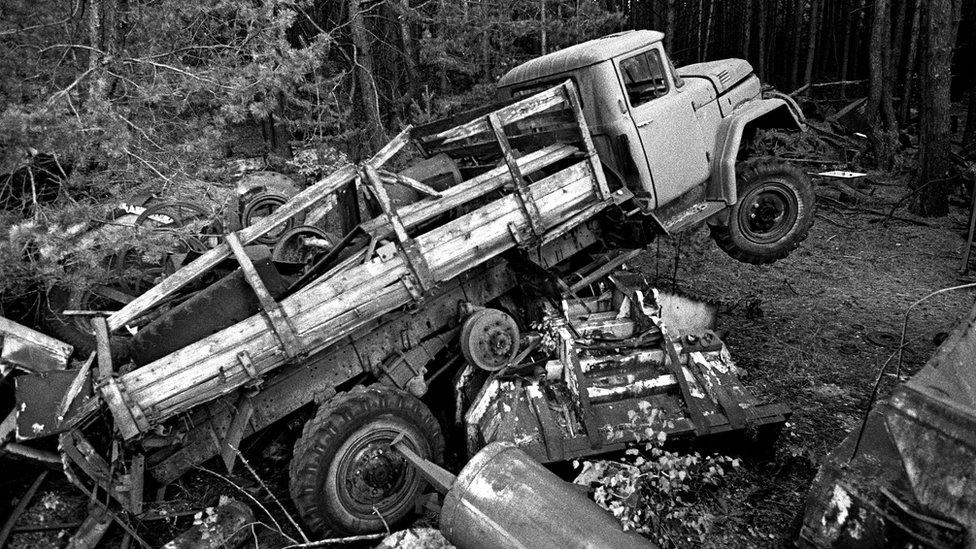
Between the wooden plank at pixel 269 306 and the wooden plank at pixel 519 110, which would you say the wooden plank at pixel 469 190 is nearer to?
the wooden plank at pixel 519 110

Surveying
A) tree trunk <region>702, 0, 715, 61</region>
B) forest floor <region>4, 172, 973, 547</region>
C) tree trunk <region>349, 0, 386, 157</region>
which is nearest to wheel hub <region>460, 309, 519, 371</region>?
forest floor <region>4, 172, 973, 547</region>

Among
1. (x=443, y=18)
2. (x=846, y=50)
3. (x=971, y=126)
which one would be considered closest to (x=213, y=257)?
(x=443, y=18)

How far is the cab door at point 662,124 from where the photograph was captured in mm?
5586

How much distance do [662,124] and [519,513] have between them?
4.34m

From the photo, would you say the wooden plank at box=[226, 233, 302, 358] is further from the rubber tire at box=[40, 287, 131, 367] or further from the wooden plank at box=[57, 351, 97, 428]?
the rubber tire at box=[40, 287, 131, 367]

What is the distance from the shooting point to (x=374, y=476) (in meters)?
4.41

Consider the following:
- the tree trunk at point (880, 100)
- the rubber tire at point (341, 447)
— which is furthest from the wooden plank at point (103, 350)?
the tree trunk at point (880, 100)

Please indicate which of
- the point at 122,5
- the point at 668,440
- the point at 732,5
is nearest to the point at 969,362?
the point at 668,440

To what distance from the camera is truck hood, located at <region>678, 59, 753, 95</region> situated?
6262mm

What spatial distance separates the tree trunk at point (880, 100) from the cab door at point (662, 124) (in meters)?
8.96

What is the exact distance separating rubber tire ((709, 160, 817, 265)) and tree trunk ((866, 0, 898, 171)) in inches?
305

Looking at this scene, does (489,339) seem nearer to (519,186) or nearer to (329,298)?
(519,186)

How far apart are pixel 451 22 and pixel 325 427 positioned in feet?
27.7

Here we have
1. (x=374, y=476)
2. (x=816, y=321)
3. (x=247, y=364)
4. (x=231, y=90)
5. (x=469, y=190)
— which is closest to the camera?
(x=247, y=364)
